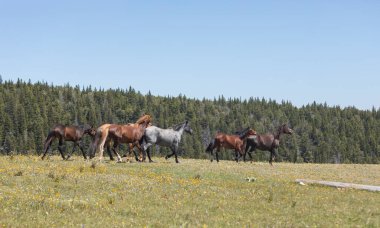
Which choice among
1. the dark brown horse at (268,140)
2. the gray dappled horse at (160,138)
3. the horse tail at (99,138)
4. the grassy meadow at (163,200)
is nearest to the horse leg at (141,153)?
the gray dappled horse at (160,138)

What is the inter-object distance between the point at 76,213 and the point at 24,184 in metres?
5.64

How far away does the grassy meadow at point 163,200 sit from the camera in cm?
1497

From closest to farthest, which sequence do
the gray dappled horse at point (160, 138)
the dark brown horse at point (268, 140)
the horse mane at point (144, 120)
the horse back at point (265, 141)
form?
the gray dappled horse at point (160, 138)
the horse mane at point (144, 120)
the dark brown horse at point (268, 140)
the horse back at point (265, 141)

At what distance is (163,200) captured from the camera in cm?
1856

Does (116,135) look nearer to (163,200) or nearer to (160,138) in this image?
(160,138)

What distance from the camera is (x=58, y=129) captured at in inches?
1310

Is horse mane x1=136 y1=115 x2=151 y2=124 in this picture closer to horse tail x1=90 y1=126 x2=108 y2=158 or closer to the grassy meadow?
horse tail x1=90 y1=126 x2=108 y2=158

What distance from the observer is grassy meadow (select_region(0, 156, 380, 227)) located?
15.0 m

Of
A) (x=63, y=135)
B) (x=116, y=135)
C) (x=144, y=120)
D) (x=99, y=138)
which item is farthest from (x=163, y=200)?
(x=144, y=120)

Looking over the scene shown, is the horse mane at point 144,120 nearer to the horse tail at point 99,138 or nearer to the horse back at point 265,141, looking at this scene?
the horse tail at point 99,138

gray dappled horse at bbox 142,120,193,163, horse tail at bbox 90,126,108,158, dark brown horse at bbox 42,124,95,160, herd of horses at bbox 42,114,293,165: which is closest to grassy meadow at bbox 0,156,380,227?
horse tail at bbox 90,126,108,158

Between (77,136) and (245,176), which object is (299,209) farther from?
(77,136)

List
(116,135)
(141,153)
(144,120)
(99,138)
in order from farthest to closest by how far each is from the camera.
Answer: (141,153), (144,120), (116,135), (99,138)

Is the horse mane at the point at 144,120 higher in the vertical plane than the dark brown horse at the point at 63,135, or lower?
higher
